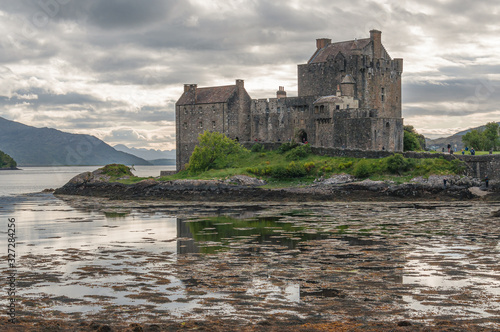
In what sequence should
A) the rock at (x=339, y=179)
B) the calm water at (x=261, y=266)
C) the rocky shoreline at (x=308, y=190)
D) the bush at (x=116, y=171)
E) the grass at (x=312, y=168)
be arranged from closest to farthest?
the calm water at (x=261, y=266) < the rocky shoreline at (x=308, y=190) < the grass at (x=312, y=168) < the rock at (x=339, y=179) < the bush at (x=116, y=171)

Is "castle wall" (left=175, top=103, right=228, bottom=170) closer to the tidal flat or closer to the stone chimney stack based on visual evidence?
the stone chimney stack

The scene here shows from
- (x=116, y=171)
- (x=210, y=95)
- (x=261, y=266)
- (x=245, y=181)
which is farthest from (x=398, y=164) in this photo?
(x=261, y=266)

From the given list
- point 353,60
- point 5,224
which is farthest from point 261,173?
point 5,224

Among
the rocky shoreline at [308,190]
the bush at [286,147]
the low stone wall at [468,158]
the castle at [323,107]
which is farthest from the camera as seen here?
the bush at [286,147]

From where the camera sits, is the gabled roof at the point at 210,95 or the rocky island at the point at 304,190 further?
the gabled roof at the point at 210,95

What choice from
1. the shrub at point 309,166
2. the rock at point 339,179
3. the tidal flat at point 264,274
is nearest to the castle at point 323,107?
the shrub at point 309,166

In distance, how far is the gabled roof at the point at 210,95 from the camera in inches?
3022

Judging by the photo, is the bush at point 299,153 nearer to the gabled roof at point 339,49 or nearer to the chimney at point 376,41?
the gabled roof at point 339,49

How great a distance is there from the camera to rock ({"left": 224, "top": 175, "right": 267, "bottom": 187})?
187 ft

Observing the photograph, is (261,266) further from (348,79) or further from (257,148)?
(257,148)

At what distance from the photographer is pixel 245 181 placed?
188 feet

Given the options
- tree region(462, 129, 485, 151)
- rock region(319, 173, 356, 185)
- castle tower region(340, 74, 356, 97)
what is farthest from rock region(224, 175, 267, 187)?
tree region(462, 129, 485, 151)

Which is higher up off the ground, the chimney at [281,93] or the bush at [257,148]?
the chimney at [281,93]

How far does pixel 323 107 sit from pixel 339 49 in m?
10.7
